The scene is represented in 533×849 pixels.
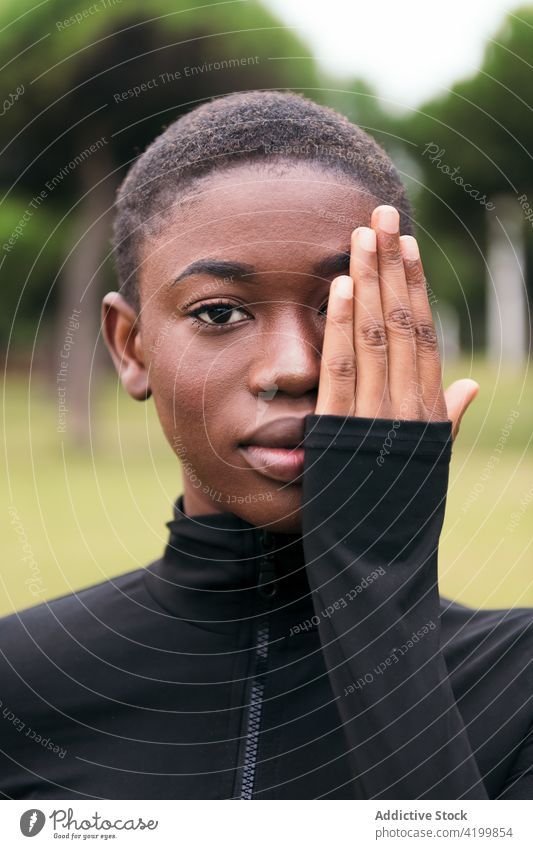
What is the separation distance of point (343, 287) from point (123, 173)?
9242 millimetres

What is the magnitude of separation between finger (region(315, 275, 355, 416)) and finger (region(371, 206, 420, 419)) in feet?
0.23

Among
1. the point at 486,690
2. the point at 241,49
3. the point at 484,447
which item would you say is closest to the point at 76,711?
the point at 486,690

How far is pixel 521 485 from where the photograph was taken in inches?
338

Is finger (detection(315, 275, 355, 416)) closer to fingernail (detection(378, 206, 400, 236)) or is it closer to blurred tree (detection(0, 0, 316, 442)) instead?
fingernail (detection(378, 206, 400, 236))

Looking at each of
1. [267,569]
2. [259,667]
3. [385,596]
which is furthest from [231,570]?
[385,596]

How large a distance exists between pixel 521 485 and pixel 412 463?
23.8ft

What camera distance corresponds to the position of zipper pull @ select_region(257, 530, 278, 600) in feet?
6.11

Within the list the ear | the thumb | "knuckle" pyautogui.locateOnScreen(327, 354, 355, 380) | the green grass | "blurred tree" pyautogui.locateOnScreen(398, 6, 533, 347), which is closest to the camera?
"knuckle" pyautogui.locateOnScreen(327, 354, 355, 380)

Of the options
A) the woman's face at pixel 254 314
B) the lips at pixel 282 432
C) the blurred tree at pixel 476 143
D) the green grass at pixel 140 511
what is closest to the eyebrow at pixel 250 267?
Result: the woman's face at pixel 254 314

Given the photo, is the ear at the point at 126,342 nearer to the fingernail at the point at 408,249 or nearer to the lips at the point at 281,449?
the lips at the point at 281,449

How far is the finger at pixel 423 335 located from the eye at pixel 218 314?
291 millimetres

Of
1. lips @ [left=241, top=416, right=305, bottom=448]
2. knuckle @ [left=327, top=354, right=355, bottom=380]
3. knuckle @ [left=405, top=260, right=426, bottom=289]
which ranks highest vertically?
knuckle @ [left=405, top=260, right=426, bottom=289]

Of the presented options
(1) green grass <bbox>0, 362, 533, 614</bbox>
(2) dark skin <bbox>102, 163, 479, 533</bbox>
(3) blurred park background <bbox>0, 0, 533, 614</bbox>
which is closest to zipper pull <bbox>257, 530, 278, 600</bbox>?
(2) dark skin <bbox>102, 163, 479, 533</bbox>

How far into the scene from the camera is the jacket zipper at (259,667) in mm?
1822
